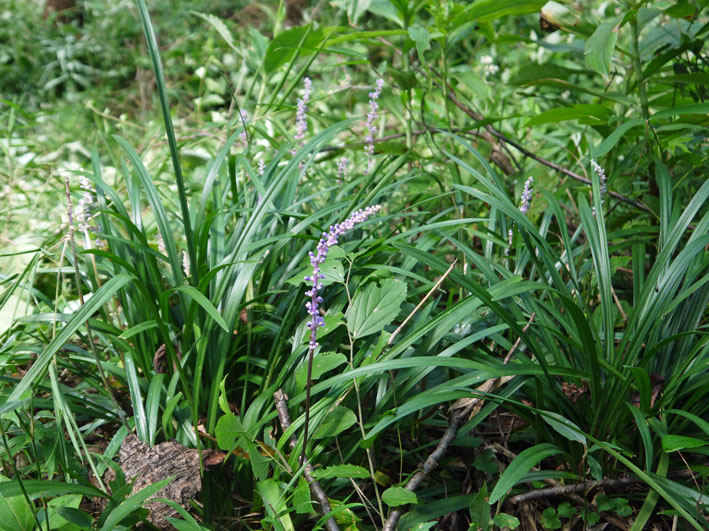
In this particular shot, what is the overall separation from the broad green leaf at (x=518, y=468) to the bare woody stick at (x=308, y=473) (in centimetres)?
31

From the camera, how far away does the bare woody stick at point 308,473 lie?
3.59 ft

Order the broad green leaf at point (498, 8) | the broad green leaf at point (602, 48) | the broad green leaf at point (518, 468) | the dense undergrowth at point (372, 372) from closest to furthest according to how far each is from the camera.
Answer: the broad green leaf at point (518, 468) < the dense undergrowth at point (372, 372) < the broad green leaf at point (602, 48) < the broad green leaf at point (498, 8)

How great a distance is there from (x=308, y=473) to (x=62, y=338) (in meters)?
0.50

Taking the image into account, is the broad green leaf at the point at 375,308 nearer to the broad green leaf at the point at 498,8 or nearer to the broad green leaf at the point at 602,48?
the broad green leaf at the point at 602,48

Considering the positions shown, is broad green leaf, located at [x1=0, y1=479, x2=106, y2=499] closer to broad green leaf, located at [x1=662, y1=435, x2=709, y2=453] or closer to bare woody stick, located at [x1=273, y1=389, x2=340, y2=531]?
bare woody stick, located at [x1=273, y1=389, x2=340, y2=531]

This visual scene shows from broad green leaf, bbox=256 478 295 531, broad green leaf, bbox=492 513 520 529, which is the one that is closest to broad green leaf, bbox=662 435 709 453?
broad green leaf, bbox=492 513 520 529

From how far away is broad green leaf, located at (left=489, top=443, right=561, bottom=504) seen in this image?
0.97 m

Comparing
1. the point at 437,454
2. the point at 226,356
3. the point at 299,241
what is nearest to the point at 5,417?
the point at 226,356

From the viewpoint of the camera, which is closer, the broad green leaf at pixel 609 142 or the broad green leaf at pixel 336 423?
the broad green leaf at pixel 336 423

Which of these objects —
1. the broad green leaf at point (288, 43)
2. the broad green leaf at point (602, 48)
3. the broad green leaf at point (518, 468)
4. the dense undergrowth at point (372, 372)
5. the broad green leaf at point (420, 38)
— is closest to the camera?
the broad green leaf at point (518, 468)

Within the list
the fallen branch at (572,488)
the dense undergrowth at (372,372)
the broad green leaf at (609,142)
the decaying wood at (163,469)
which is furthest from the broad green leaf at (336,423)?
the broad green leaf at (609,142)

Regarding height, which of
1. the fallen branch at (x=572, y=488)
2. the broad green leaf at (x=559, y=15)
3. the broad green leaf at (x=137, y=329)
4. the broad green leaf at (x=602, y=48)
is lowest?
the fallen branch at (x=572, y=488)

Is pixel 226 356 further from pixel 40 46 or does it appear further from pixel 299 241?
pixel 40 46

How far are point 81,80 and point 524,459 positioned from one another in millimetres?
6171
